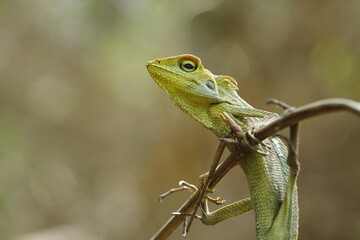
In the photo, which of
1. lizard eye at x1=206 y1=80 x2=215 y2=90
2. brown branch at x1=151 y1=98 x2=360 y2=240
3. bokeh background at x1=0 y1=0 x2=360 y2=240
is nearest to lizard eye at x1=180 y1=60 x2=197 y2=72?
lizard eye at x1=206 y1=80 x2=215 y2=90

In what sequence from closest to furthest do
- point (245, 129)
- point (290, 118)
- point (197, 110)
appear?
point (290, 118) → point (245, 129) → point (197, 110)

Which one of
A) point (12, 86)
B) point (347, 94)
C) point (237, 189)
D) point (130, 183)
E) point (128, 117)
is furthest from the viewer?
point (12, 86)

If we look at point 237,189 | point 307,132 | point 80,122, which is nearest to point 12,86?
point 80,122

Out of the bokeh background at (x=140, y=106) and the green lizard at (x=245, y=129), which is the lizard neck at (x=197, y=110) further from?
the bokeh background at (x=140, y=106)

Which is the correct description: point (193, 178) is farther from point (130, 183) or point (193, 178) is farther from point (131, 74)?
point (131, 74)

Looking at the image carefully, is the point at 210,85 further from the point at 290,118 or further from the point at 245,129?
the point at 290,118

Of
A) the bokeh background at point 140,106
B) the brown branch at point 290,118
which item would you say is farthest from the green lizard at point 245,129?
the bokeh background at point 140,106

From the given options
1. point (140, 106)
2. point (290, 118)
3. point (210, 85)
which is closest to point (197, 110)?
point (210, 85)
